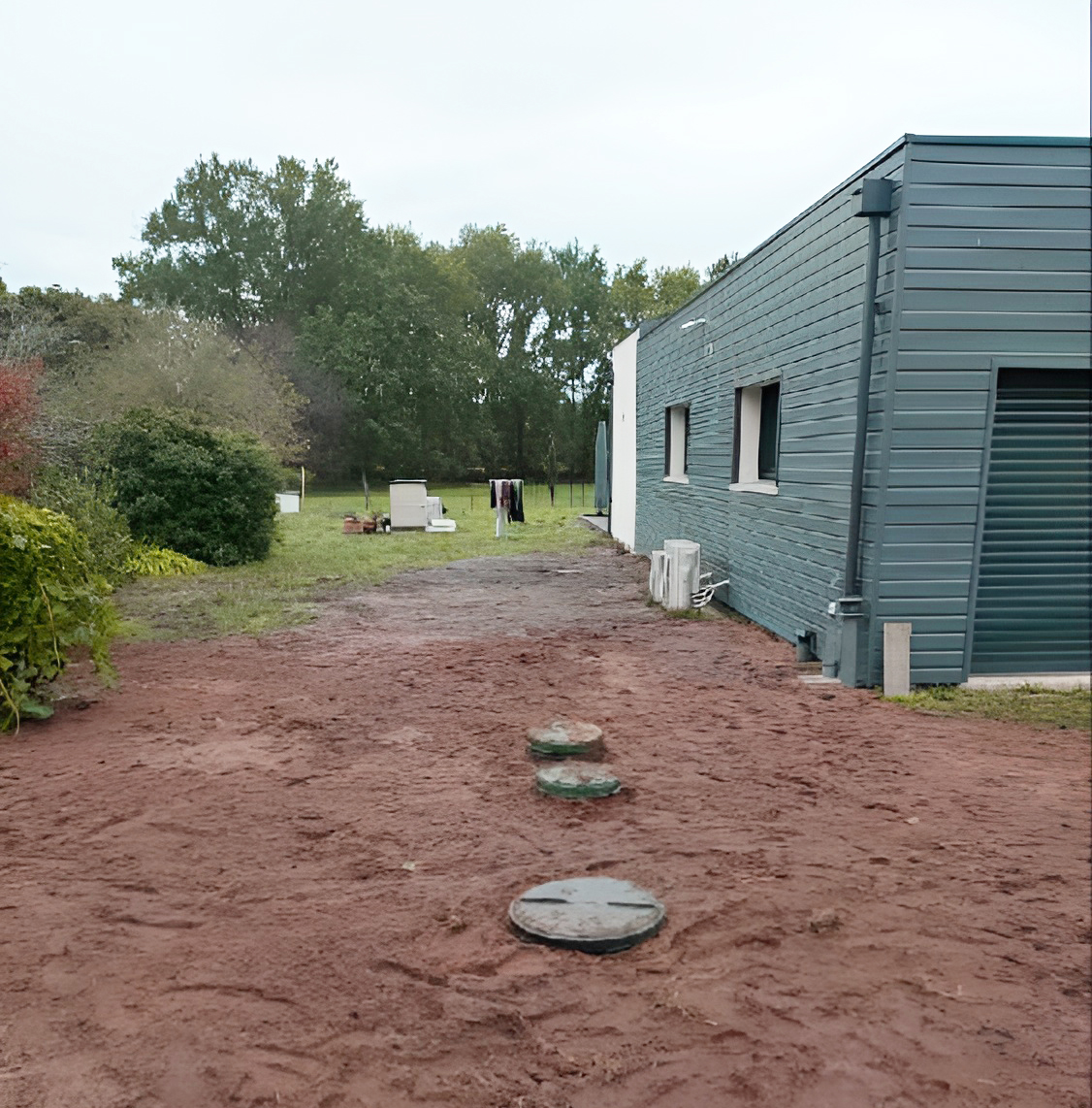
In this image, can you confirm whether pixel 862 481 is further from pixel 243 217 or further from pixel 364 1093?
pixel 243 217

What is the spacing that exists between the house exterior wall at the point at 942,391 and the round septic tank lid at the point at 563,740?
2.05m

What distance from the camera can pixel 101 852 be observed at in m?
3.41

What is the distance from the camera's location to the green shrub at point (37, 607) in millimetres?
4820

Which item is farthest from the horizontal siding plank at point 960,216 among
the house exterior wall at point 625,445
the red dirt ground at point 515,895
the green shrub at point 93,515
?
the house exterior wall at point 625,445

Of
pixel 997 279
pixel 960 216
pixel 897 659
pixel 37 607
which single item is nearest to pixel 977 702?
pixel 897 659

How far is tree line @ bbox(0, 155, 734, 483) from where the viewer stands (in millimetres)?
35406

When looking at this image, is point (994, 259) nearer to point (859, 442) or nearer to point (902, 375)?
point (902, 375)

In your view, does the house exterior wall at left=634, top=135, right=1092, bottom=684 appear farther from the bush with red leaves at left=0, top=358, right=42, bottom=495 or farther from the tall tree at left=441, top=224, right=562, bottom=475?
the tall tree at left=441, top=224, right=562, bottom=475

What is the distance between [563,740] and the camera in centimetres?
453

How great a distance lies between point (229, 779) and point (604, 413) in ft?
121

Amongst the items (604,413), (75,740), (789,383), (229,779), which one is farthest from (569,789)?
(604,413)

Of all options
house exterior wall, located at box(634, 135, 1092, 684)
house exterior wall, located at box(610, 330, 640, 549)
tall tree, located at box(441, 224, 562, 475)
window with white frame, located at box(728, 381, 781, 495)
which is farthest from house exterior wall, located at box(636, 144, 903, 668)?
tall tree, located at box(441, 224, 562, 475)

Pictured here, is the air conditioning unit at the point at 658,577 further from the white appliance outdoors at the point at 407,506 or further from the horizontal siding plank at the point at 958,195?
the white appliance outdoors at the point at 407,506

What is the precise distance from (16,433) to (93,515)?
161 centimetres
